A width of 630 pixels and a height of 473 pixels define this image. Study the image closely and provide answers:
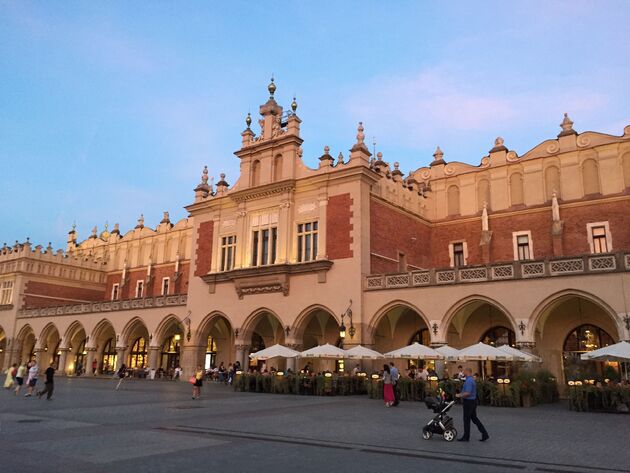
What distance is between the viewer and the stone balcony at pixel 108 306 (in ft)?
126

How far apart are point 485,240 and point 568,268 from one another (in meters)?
9.70

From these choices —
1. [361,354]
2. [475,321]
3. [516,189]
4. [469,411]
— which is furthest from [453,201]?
[469,411]

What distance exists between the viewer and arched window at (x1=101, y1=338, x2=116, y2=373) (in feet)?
159

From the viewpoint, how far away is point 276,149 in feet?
113

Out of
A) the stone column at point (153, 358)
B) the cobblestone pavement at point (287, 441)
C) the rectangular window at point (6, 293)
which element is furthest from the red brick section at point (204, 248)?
the rectangular window at point (6, 293)

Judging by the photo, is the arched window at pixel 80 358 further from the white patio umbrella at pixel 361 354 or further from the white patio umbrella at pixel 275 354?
the white patio umbrella at pixel 361 354

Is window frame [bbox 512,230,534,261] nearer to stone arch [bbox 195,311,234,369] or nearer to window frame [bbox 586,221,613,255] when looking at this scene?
window frame [bbox 586,221,613,255]

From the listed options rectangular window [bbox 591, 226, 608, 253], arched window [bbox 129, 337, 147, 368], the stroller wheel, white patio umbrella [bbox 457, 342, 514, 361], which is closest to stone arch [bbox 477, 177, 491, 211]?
rectangular window [bbox 591, 226, 608, 253]

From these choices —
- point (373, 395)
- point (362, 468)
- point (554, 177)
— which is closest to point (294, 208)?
point (373, 395)

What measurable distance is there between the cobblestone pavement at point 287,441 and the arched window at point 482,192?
60.2 feet

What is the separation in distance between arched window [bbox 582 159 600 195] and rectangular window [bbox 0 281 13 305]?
158ft

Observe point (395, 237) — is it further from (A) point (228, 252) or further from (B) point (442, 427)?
(B) point (442, 427)

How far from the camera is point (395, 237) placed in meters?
32.8

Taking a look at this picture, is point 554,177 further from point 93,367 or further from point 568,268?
point 93,367
